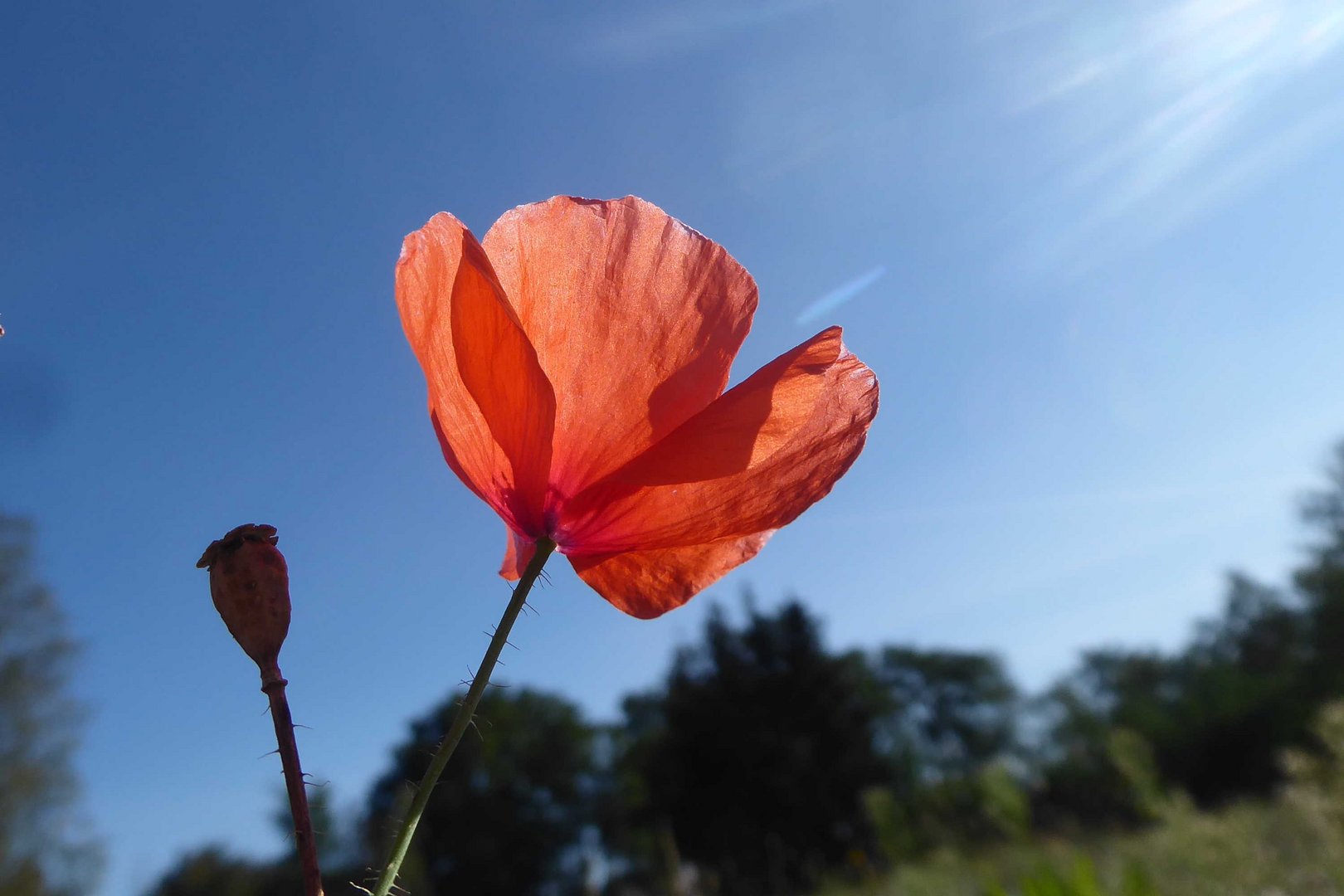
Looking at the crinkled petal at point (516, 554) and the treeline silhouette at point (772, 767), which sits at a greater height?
the treeline silhouette at point (772, 767)

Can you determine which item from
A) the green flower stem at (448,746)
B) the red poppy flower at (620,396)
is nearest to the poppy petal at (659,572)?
the red poppy flower at (620,396)

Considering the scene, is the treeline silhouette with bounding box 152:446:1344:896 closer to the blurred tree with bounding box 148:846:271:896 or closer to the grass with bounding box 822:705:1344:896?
the blurred tree with bounding box 148:846:271:896

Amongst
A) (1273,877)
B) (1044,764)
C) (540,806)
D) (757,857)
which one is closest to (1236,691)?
(1044,764)

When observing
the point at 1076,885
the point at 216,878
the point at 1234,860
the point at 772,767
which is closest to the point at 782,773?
the point at 772,767

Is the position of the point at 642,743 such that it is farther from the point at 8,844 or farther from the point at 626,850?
the point at 8,844

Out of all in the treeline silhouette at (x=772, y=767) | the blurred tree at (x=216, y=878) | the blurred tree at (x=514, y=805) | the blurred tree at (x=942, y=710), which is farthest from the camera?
the blurred tree at (x=942, y=710)

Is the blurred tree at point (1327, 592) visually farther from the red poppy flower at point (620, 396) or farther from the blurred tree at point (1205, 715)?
the red poppy flower at point (620, 396)

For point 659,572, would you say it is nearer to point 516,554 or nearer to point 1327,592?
point 516,554

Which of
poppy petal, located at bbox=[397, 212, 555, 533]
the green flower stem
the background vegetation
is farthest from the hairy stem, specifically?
the background vegetation
